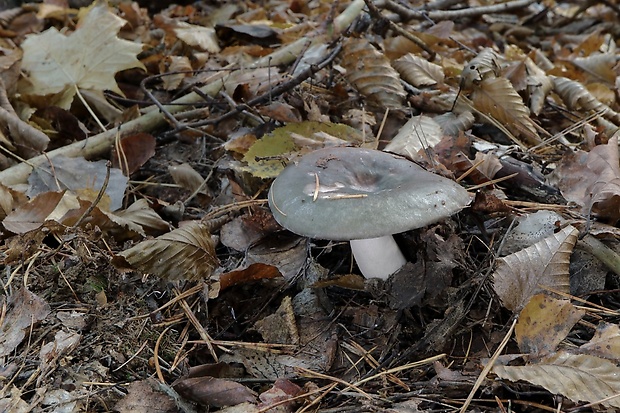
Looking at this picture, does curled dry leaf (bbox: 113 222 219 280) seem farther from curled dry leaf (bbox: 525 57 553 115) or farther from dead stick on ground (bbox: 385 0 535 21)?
dead stick on ground (bbox: 385 0 535 21)

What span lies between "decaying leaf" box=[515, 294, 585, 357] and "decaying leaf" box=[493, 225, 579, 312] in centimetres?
12

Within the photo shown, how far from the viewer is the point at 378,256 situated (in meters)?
1.82

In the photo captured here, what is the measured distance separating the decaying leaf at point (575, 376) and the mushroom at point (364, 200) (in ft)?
1.51

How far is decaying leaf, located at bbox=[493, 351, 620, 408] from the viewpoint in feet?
4.52

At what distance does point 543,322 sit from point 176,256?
1.23m

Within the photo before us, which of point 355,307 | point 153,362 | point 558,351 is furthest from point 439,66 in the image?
point 153,362

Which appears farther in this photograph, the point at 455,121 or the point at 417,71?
the point at 417,71

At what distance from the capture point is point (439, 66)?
2.84 meters

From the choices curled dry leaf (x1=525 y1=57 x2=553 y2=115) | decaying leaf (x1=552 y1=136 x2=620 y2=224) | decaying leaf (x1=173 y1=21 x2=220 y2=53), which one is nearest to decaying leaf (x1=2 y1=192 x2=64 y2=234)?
decaying leaf (x1=173 y1=21 x2=220 y2=53)

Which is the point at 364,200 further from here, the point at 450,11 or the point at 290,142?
the point at 450,11

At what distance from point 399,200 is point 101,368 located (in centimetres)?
103

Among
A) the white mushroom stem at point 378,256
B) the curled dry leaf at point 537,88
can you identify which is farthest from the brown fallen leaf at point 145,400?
the curled dry leaf at point 537,88

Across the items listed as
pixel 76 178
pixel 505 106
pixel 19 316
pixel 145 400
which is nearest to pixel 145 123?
pixel 76 178

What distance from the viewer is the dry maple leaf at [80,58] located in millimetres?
2936
